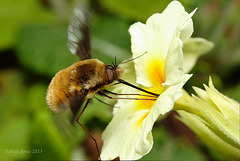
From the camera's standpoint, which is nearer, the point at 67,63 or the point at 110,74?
the point at 110,74

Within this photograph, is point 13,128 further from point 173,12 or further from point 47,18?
point 173,12

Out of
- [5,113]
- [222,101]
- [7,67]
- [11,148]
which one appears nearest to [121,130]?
[222,101]

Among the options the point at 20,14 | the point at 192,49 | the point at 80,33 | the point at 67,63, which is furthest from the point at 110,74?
the point at 20,14

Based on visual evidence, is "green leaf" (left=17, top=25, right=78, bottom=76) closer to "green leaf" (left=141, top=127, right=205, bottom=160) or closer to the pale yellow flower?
"green leaf" (left=141, top=127, right=205, bottom=160)

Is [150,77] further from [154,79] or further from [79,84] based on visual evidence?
[79,84]

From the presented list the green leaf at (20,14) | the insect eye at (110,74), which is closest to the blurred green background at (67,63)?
the green leaf at (20,14)

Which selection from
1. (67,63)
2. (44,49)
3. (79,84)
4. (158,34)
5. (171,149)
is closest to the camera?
(79,84)

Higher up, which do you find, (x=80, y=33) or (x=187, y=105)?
(x=80, y=33)
